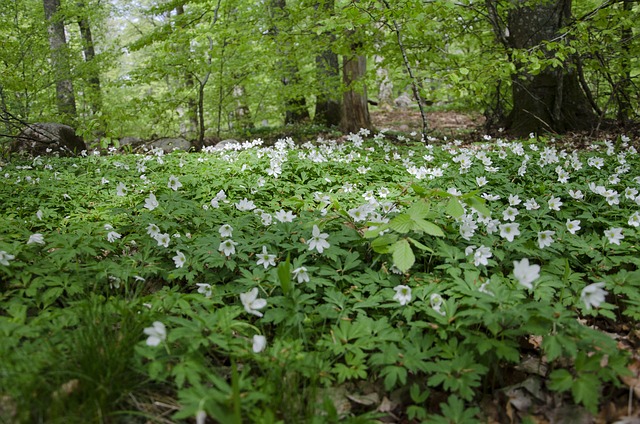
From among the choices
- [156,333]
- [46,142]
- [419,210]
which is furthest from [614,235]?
[46,142]

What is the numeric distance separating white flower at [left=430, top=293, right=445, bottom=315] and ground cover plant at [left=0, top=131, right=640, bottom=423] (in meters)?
0.01

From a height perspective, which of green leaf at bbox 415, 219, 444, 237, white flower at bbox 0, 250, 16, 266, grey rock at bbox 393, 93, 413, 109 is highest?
grey rock at bbox 393, 93, 413, 109

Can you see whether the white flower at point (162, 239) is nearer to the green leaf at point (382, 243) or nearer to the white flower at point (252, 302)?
the white flower at point (252, 302)

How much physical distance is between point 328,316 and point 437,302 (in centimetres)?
60

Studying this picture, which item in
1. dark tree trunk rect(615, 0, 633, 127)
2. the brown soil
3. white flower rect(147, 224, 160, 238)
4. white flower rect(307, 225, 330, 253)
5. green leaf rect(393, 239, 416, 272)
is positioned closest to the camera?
green leaf rect(393, 239, 416, 272)

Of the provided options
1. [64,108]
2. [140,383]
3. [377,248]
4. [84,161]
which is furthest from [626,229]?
[64,108]

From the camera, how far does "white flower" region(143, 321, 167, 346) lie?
1708 mm

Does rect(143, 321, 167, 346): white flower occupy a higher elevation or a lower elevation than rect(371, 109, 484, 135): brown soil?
lower

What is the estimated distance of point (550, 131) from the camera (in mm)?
7891

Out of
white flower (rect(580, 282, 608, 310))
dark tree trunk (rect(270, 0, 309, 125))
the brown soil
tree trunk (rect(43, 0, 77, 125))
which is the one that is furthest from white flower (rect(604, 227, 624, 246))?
tree trunk (rect(43, 0, 77, 125))

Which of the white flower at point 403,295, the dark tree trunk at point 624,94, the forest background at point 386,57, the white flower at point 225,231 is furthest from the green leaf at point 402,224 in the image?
the dark tree trunk at point 624,94

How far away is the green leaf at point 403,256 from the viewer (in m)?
2.13

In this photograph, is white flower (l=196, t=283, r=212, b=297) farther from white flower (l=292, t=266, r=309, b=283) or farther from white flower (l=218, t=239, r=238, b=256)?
white flower (l=292, t=266, r=309, b=283)

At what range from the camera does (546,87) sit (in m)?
7.90
